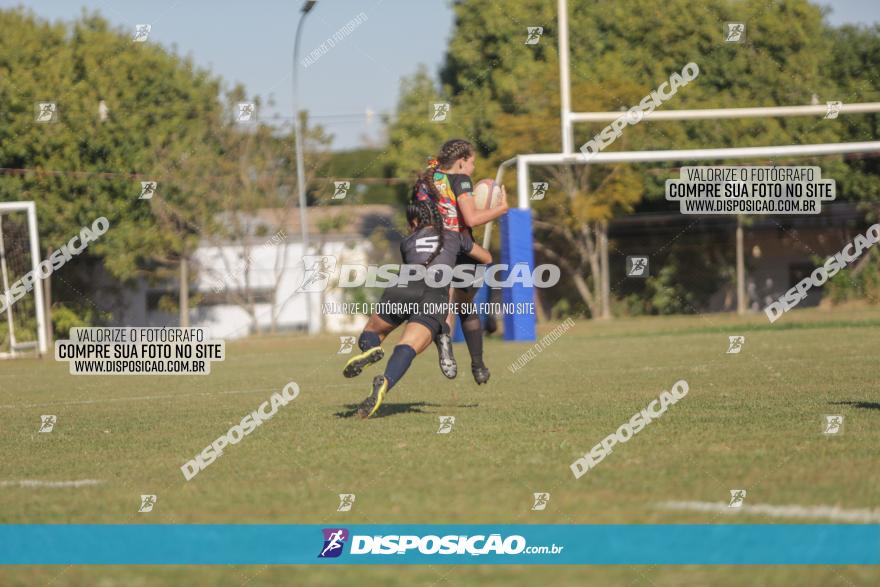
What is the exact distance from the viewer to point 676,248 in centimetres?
4147

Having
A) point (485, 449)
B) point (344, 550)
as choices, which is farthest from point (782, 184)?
point (344, 550)

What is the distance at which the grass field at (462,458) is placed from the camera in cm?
475

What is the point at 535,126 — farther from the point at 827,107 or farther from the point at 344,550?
the point at 344,550

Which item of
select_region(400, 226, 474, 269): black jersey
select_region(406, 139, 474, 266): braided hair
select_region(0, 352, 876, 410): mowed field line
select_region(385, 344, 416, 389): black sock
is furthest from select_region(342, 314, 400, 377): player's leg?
select_region(0, 352, 876, 410): mowed field line

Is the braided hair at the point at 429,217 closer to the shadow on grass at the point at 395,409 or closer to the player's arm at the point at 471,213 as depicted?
the player's arm at the point at 471,213

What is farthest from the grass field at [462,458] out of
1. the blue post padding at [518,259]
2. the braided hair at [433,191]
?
the blue post padding at [518,259]

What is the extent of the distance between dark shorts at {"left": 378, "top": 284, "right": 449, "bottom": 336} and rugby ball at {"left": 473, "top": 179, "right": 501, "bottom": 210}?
4.25 ft

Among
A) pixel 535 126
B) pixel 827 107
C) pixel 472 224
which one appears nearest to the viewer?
pixel 472 224

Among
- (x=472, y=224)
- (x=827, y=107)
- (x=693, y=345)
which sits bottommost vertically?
(x=693, y=345)

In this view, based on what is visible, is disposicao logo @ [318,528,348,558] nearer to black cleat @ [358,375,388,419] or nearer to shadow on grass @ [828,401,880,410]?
black cleat @ [358,375,388,419]

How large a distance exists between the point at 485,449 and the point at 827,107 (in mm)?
17155

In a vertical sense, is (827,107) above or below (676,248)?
above

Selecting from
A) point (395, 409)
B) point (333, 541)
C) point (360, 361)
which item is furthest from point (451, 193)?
point (333, 541)

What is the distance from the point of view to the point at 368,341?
961cm
